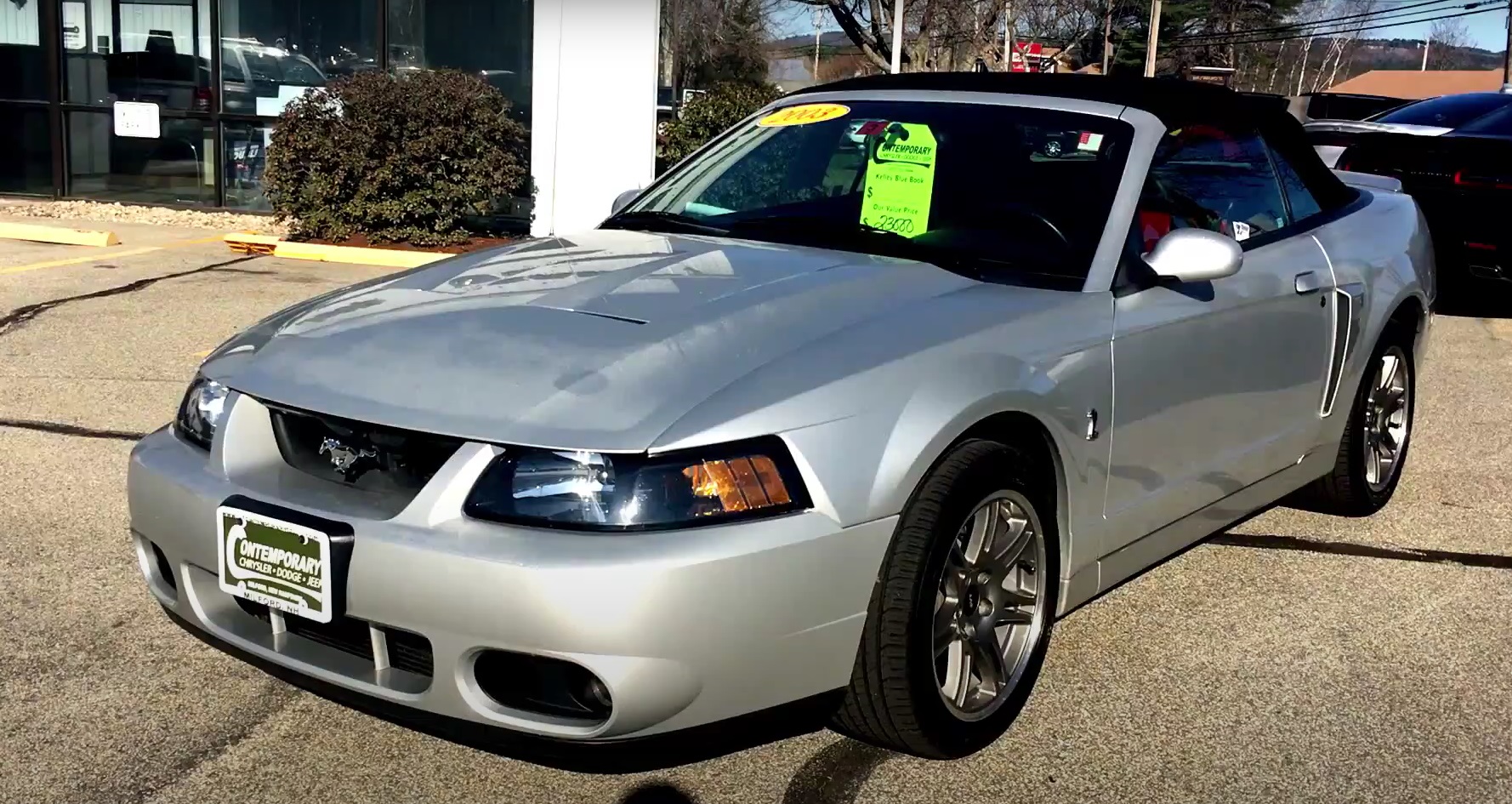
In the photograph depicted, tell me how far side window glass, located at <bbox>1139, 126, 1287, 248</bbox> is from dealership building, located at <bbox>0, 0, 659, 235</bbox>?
8185 millimetres

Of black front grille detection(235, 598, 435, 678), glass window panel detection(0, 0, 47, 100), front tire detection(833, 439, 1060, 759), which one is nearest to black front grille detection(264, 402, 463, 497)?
black front grille detection(235, 598, 435, 678)

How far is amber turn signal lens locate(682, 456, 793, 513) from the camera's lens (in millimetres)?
2666

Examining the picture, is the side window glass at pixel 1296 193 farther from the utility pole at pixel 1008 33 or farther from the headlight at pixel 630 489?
the utility pole at pixel 1008 33

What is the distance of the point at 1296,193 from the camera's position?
4.70 meters

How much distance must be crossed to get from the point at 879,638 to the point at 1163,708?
1.03 meters

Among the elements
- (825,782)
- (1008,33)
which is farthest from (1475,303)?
(1008,33)

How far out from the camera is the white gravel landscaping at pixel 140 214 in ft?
43.1

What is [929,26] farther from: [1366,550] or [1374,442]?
[1366,550]

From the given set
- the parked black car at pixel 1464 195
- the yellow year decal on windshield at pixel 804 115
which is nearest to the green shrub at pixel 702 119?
the parked black car at pixel 1464 195

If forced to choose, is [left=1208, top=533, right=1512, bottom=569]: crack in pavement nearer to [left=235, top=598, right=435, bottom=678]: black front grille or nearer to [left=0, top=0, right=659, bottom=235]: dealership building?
[left=235, top=598, right=435, bottom=678]: black front grille

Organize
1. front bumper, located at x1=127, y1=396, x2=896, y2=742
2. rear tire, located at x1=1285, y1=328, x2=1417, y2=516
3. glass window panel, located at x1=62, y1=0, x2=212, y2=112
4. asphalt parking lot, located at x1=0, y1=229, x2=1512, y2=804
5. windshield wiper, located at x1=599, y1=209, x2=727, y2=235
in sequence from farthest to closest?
glass window panel, located at x1=62, y1=0, x2=212, y2=112
rear tire, located at x1=1285, y1=328, x2=1417, y2=516
windshield wiper, located at x1=599, y1=209, x2=727, y2=235
asphalt parking lot, located at x1=0, y1=229, x2=1512, y2=804
front bumper, located at x1=127, y1=396, x2=896, y2=742

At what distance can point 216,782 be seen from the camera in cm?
301

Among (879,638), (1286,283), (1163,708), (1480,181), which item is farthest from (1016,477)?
(1480,181)

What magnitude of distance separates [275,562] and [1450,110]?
36.5ft
